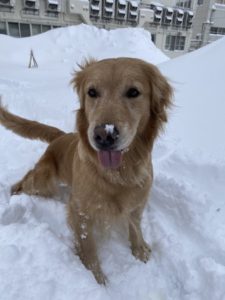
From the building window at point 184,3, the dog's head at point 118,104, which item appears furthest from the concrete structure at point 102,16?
the dog's head at point 118,104

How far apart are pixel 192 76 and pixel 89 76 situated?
3.20 metres

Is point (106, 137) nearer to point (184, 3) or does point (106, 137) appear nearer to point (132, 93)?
point (132, 93)

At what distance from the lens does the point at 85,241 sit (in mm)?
2184

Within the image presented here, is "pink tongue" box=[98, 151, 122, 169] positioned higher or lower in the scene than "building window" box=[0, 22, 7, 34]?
higher

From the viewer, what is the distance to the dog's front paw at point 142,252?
7.52 feet

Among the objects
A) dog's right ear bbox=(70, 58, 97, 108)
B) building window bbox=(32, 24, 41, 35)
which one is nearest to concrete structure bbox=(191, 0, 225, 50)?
building window bbox=(32, 24, 41, 35)

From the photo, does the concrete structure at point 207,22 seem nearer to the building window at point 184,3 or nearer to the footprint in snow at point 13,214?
the building window at point 184,3

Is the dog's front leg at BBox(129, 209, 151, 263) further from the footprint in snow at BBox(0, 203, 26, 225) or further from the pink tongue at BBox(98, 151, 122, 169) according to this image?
the footprint in snow at BBox(0, 203, 26, 225)

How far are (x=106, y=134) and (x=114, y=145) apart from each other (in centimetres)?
10

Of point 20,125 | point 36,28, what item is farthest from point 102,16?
point 20,125

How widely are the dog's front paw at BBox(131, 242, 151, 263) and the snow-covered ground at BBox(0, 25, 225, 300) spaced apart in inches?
2.0

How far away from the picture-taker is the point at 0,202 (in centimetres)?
255

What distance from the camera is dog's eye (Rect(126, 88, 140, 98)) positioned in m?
1.85

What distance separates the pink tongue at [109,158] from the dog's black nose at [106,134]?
0.55ft
